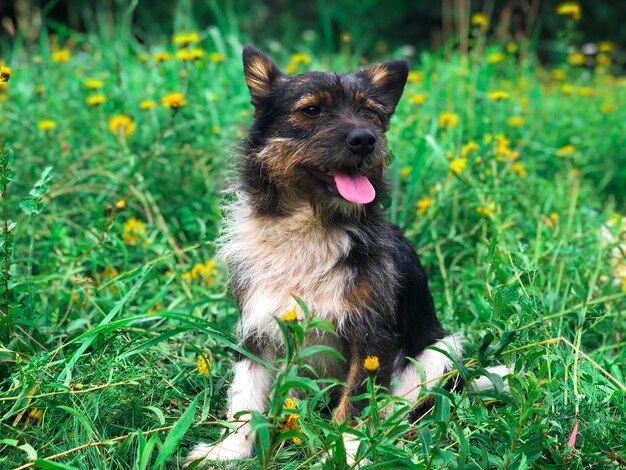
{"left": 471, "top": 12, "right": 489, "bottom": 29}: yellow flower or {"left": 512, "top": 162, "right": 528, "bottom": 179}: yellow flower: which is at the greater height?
{"left": 471, "top": 12, "right": 489, "bottom": 29}: yellow flower

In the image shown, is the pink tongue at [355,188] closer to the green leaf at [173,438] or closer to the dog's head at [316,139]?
the dog's head at [316,139]

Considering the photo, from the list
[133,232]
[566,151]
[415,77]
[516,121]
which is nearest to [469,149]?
[516,121]

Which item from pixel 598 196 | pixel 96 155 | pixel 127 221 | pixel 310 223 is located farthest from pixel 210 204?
pixel 598 196

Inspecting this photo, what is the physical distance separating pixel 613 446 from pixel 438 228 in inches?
85.1

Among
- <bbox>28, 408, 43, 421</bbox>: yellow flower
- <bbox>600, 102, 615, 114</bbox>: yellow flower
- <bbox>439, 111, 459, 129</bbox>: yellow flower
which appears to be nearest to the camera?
<bbox>28, 408, 43, 421</bbox>: yellow flower

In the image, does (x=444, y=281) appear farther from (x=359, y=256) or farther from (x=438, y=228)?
(x=359, y=256)

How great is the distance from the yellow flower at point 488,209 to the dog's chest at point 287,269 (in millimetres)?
1418

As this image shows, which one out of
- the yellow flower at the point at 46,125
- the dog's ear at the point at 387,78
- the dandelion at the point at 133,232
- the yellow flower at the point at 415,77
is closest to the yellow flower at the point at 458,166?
the dog's ear at the point at 387,78

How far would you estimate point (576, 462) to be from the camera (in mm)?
2736

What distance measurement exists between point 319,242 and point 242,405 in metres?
0.76

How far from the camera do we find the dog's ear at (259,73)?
11.1ft

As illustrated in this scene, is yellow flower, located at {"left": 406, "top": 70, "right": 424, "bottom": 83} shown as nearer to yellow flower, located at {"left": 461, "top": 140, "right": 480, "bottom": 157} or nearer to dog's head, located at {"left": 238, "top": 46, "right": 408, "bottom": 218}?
yellow flower, located at {"left": 461, "top": 140, "right": 480, "bottom": 157}

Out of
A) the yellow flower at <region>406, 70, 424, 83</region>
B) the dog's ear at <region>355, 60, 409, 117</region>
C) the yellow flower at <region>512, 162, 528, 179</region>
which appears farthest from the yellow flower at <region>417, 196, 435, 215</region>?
the yellow flower at <region>406, 70, 424, 83</region>

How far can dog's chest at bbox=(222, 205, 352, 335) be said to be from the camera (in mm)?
3117
